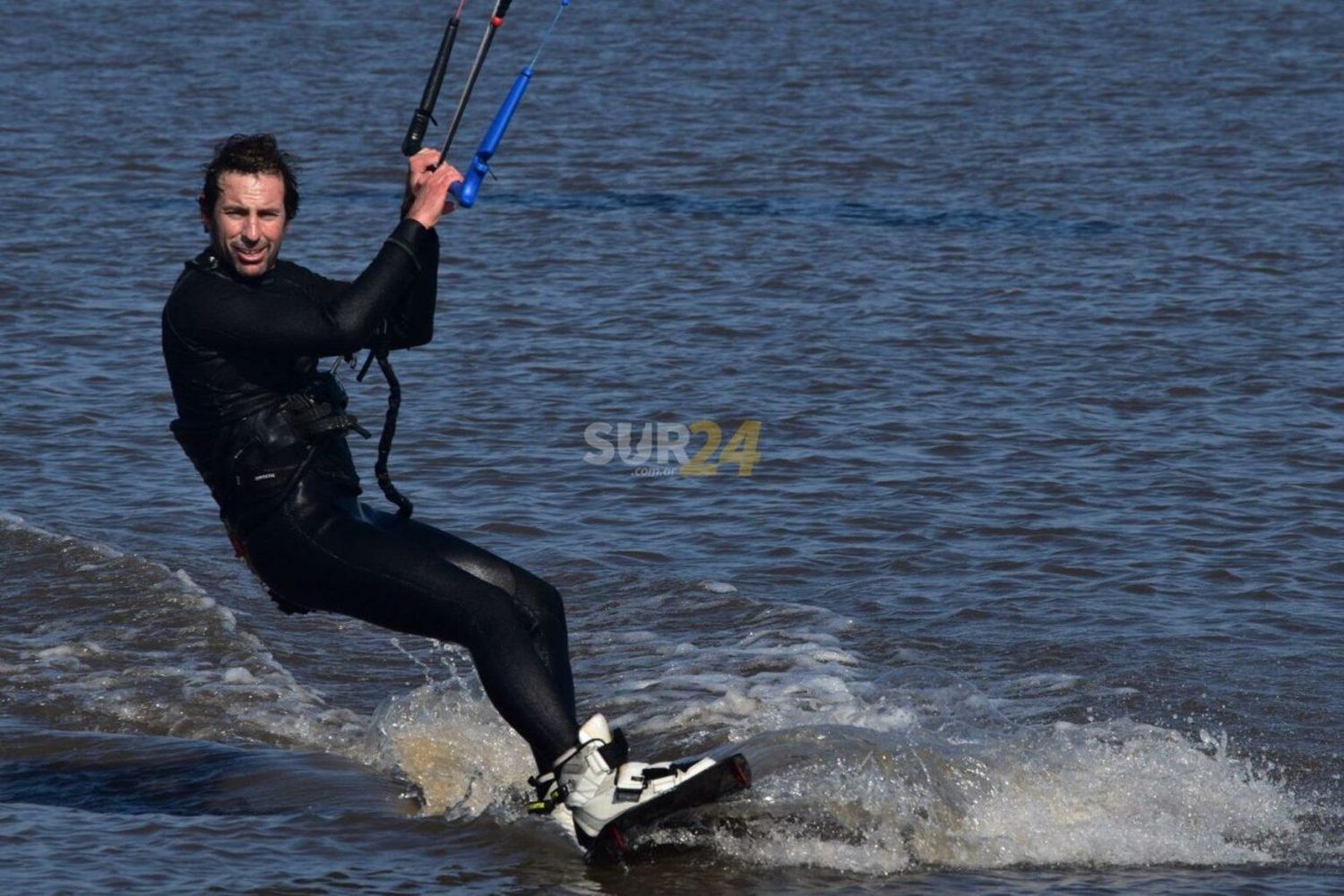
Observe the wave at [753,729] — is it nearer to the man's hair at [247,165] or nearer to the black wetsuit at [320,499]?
the black wetsuit at [320,499]

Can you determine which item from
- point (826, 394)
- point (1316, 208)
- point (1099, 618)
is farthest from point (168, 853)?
point (1316, 208)

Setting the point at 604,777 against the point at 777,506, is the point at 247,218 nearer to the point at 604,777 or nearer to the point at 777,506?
the point at 604,777

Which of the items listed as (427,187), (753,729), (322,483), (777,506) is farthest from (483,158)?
(777,506)

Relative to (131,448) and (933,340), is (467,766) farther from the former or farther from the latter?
(933,340)

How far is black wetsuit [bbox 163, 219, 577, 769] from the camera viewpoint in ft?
19.4

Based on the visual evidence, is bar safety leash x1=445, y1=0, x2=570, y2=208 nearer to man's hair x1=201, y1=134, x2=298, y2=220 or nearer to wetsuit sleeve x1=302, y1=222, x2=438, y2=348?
wetsuit sleeve x1=302, y1=222, x2=438, y2=348

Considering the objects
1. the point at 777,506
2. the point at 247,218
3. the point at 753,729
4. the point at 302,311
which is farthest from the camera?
the point at 777,506

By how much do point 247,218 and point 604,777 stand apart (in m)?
1.88

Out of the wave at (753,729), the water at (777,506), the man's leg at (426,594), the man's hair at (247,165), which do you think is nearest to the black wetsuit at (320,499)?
the man's leg at (426,594)

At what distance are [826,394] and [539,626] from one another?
642 centimetres

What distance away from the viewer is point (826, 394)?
40.9 ft

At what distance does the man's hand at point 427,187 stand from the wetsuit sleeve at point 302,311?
0.04 meters

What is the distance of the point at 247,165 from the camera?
596 centimetres

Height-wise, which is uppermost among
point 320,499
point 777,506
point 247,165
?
point 247,165
